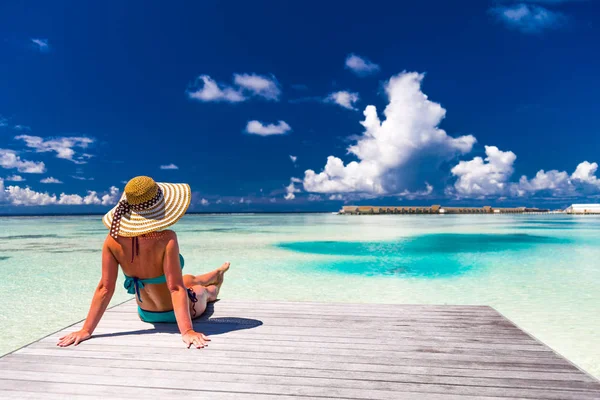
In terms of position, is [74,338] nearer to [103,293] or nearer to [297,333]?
[103,293]

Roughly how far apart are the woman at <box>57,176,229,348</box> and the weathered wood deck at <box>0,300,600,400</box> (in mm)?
211

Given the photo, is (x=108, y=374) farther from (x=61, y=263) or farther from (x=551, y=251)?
(x=551, y=251)

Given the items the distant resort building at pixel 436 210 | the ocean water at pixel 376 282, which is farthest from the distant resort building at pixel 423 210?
the ocean water at pixel 376 282

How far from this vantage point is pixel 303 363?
3.03m

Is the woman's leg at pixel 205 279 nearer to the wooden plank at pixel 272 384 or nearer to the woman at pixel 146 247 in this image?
the woman at pixel 146 247

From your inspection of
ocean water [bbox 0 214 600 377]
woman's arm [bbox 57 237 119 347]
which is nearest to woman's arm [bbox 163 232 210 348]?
woman's arm [bbox 57 237 119 347]

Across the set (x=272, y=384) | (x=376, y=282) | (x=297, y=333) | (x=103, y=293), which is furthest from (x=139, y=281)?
(x=376, y=282)

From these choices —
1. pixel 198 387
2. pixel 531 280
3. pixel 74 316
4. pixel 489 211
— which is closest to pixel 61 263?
pixel 74 316

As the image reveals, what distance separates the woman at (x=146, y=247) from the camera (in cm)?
330

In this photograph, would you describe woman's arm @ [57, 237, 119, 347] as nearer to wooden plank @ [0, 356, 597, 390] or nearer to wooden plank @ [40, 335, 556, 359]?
wooden plank @ [40, 335, 556, 359]

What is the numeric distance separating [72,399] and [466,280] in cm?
1095

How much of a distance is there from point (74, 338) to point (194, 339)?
3.55 feet

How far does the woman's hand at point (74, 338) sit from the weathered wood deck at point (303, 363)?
71 mm

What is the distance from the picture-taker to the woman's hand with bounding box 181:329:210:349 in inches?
132
